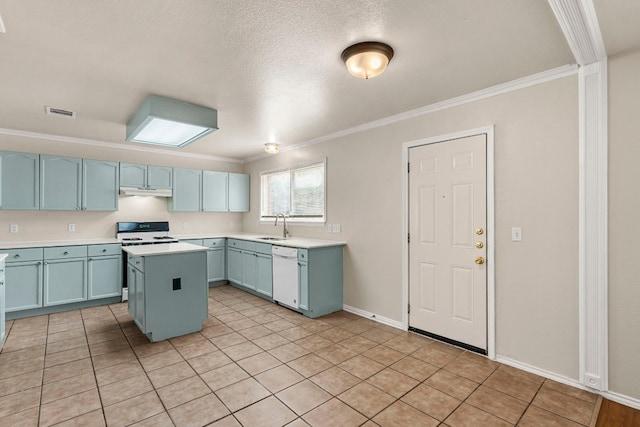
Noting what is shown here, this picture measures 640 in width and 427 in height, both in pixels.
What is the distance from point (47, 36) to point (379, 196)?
3.22 metres

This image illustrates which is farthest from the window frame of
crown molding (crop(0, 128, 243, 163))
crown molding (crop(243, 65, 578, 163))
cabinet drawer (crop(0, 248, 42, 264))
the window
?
cabinet drawer (crop(0, 248, 42, 264))

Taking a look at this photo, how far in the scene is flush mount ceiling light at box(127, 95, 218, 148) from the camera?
3.10 metres

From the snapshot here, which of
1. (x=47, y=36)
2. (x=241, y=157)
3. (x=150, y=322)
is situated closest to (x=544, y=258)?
(x=150, y=322)

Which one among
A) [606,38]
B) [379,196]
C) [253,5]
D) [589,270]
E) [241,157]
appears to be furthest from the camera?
[241,157]

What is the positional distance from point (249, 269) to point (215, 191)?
1.80m

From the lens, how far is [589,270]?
232cm

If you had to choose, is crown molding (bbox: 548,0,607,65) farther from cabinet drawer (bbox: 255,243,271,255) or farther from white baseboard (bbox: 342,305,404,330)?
cabinet drawer (bbox: 255,243,271,255)

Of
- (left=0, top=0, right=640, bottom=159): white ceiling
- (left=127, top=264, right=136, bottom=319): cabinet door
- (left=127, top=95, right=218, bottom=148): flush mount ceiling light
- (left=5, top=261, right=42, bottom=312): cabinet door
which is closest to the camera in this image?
(left=0, top=0, right=640, bottom=159): white ceiling

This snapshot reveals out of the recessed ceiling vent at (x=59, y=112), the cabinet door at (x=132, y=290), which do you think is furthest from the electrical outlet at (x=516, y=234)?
the recessed ceiling vent at (x=59, y=112)

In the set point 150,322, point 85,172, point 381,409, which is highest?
Answer: point 85,172

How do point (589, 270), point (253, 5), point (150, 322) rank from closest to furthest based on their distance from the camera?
point (253, 5), point (589, 270), point (150, 322)

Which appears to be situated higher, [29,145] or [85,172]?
[29,145]

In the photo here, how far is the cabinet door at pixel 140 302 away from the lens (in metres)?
3.24

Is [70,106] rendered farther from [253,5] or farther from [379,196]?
[379,196]
